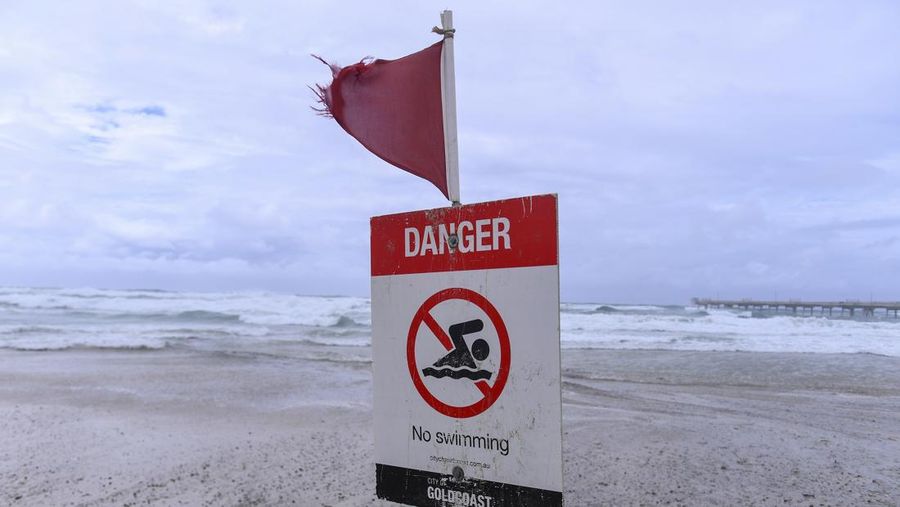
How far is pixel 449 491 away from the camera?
2273mm

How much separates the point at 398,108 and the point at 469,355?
1.19 m

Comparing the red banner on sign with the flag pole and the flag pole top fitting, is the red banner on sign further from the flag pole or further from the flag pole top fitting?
the flag pole top fitting

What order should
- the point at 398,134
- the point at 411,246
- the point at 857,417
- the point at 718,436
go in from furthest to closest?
the point at 857,417 < the point at 718,436 < the point at 398,134 < the point at 411,246

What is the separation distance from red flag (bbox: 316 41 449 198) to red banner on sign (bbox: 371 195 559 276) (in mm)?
308

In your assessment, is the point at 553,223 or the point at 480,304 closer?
the point at 553,223

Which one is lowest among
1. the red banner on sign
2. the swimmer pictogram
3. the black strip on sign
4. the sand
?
the sand

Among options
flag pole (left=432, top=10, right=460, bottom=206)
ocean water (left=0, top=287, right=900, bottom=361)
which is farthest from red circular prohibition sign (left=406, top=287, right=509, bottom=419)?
ocean water (left=0, top=287, right=900, bottom=361)

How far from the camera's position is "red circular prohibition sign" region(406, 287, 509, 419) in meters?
2.18

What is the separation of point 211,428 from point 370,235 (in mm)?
5796

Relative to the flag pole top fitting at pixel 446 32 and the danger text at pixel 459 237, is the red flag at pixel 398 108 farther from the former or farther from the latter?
the danger text at pixel 459 237

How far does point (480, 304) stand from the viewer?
7.27ft

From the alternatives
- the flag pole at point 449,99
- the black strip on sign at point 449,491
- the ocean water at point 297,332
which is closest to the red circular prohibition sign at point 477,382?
the black strip on sign at point 449,491

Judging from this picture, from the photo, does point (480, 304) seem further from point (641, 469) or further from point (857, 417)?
point (857, 417)

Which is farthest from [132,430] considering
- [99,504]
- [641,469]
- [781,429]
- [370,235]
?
[781,429]
